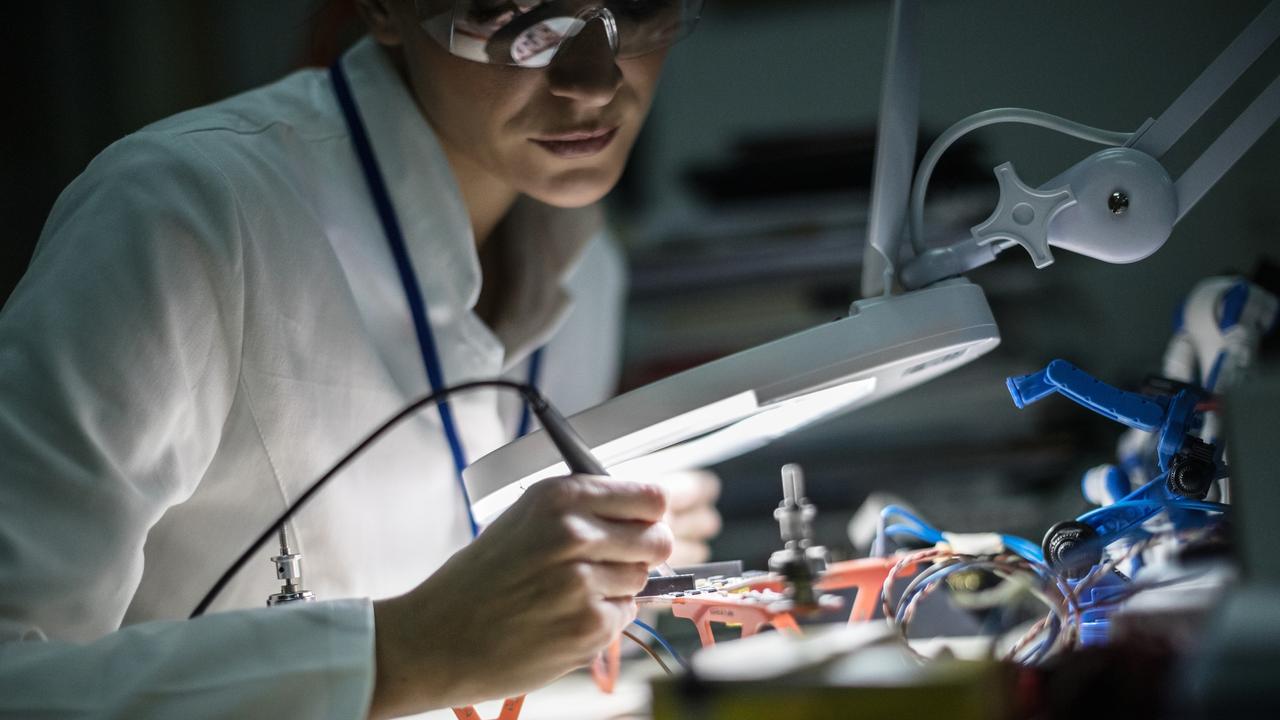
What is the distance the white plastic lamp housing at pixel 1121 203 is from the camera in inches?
27.0

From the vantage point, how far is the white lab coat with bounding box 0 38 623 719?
630 mm

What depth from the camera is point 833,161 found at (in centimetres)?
171

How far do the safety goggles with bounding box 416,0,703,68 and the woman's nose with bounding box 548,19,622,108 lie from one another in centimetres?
1

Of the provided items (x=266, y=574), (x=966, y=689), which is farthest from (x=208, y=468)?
(x=966, y=689)

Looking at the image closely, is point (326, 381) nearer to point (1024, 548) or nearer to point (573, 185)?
point (573, 185)

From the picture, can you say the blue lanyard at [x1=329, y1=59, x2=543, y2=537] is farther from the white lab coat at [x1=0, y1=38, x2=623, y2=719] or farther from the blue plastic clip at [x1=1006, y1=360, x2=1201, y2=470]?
the blue plastic clip at [x1=1006, y1=360, x2=1201, y2=470]

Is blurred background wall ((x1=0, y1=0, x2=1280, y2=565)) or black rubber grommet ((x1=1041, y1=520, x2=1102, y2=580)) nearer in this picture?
black rubber grommet ((x1=1041, y1=520, x2=1102, y2=580))

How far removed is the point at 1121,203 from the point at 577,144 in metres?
0.50

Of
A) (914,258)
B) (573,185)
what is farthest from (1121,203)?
(573,185)

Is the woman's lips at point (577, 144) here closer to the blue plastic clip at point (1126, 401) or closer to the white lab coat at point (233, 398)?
the white lab coat at point (233, 398)

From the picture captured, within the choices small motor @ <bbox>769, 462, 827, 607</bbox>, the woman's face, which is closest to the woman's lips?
the woman's face

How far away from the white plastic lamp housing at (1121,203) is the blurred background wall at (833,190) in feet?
2.65

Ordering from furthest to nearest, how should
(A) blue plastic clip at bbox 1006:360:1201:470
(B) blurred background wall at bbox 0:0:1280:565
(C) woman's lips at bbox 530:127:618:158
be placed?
(B) blurred background wall at bbox 0:0:1280:565 → (C) woman's lips at bbox 530:127:618:158 → (A) blue plastic clip at bbox 1006:360:1201:470

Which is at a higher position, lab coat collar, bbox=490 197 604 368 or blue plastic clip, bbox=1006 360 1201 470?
lab coat collar, bbox=490 197 604 368
